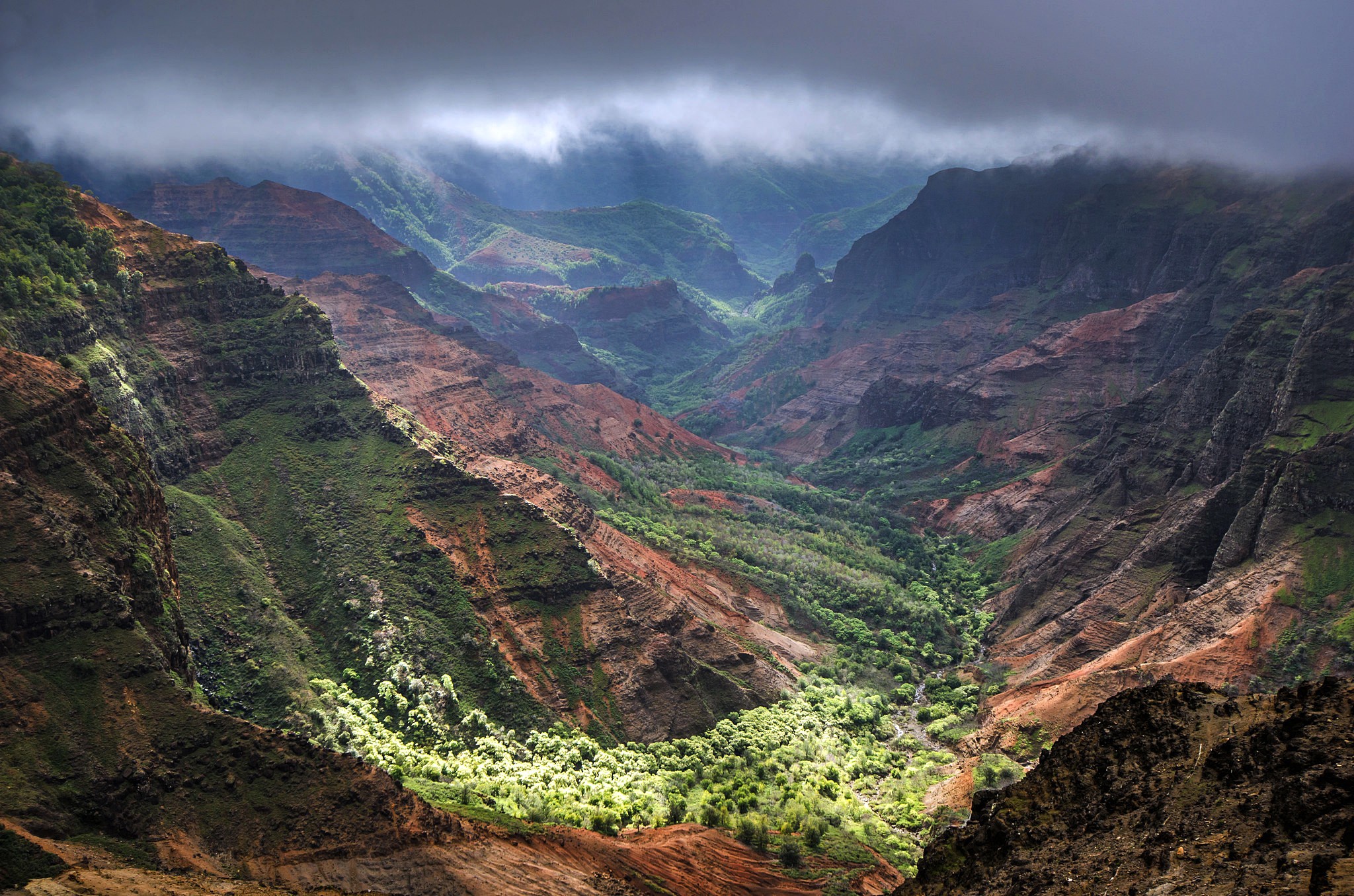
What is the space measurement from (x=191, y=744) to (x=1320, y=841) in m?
53.7

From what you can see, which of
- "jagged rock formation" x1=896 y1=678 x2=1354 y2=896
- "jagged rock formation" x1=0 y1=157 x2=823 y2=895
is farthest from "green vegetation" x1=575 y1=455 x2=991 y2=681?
"jagged rock formation" x1=896 y1=678 x2=1354 y2=896

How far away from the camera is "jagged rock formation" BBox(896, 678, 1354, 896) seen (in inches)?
1103

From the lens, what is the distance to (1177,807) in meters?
33.1

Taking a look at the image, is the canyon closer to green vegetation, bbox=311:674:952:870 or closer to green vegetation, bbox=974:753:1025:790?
green vegetation, bbox=311:674:952:870

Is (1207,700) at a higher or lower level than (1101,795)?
higher

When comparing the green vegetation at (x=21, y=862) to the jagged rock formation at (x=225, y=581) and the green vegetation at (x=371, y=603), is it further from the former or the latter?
the green vegetation at (x=371, y=603)

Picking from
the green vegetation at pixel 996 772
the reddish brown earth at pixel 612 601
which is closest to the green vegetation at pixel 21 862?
the reddish brown earth at pixel 612 601

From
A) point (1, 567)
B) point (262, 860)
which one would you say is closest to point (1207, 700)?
point (262, 860)

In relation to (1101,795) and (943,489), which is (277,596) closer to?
(1101,795)

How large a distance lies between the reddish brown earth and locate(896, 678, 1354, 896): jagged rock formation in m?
44.6

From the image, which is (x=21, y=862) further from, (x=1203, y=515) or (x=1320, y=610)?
(x=1203, y=515)

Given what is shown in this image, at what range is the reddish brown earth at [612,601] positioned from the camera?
3339 inches

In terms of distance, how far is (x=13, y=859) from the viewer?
124ft

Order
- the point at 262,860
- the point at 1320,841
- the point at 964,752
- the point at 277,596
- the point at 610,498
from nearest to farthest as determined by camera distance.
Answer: the point at 1320,841, the point at 262,860, the point at 277,596, the point at 964,752, the point at 610,498
